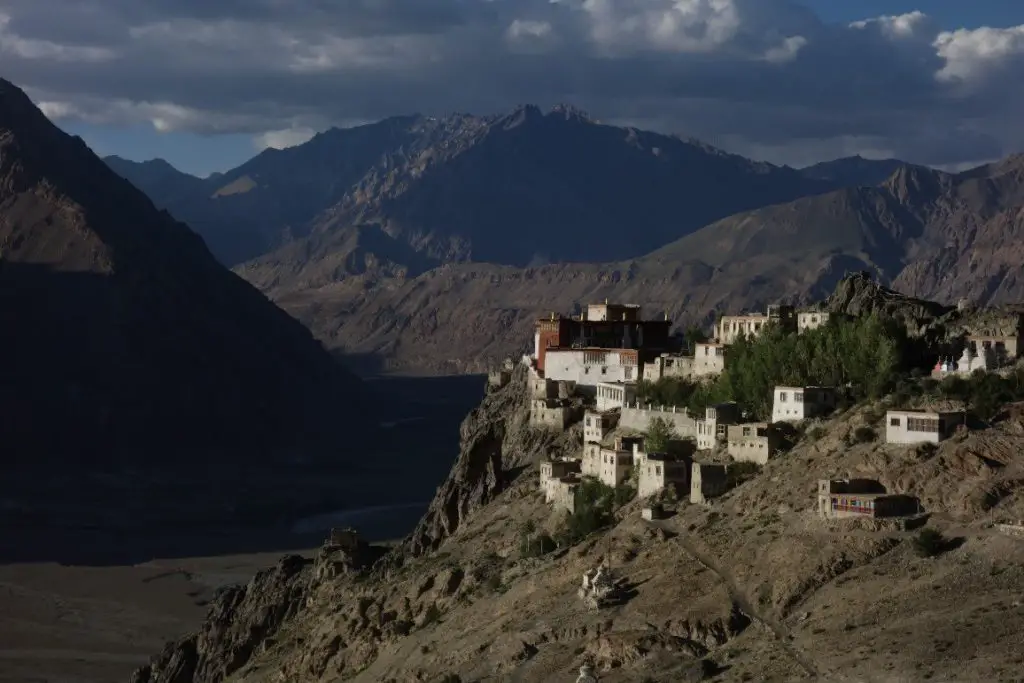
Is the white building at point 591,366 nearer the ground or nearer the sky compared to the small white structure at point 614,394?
nearer the sky

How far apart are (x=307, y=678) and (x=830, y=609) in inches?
1489

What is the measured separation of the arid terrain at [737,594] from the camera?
235ft

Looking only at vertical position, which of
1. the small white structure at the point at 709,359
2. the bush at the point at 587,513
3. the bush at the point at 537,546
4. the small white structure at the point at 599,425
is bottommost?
the bush at the point at 537,546

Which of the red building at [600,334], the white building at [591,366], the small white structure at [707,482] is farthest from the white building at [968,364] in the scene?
the red building at [600,334]

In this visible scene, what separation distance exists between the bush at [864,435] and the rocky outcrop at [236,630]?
42150 mm

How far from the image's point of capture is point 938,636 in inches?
2751

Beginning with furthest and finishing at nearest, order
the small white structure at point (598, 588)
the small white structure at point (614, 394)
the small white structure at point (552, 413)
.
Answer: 1. the small white structure at point (552, 413)
2. the small white structure at point (614, 394)
3. the small white structure at point (598, 588)

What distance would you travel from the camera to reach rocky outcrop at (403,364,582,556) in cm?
12050

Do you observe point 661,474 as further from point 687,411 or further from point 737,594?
point 737,594

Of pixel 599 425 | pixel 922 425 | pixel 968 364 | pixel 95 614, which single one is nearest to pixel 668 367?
pixel 599 425

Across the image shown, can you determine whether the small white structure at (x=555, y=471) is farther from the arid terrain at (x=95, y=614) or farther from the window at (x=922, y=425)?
the arid terrain at (x=95, y=614)

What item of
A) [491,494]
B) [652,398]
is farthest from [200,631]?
[652,398]

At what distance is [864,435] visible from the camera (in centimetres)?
9219

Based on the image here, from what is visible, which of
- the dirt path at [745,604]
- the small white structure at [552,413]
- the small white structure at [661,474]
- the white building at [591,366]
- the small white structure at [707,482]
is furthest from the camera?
the white building at [591,366]
